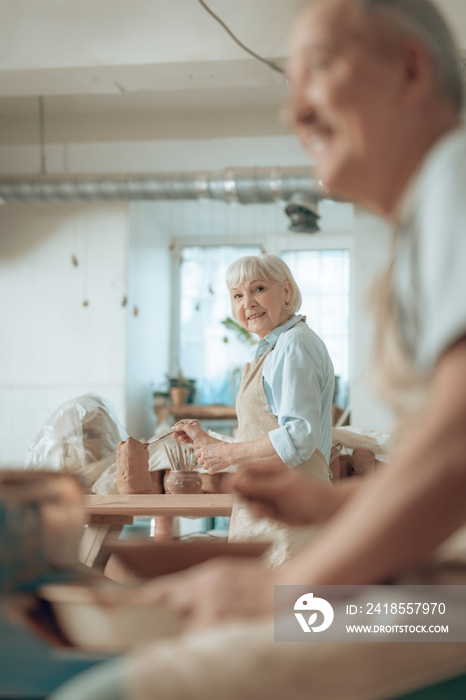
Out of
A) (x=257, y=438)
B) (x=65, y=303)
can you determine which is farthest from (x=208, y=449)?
(x=65, y=303)

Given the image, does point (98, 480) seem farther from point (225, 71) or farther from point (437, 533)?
point (437, 533)

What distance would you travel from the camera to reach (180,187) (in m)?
5.93

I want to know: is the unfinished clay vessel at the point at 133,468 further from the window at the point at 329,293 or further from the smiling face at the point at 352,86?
the window at the point at 329,293

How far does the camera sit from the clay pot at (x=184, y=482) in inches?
117

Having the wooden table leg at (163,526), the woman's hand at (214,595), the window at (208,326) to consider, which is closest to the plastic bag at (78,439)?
the wooden table leg at (163,526)

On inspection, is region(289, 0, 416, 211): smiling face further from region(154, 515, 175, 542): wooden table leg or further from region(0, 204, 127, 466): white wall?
region(0, 204, 127, 466): white wall

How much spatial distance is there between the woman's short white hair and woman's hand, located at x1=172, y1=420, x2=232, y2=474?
567mm

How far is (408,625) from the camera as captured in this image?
1.68 feet

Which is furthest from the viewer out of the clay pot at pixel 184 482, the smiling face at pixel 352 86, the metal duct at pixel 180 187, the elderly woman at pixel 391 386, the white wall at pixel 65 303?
the white wall at pixel 65 303

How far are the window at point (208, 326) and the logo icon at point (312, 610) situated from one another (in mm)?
8175

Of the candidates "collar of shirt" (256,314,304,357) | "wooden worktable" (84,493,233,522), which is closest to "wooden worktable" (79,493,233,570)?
"wooden worktable" (84,493,233,522)

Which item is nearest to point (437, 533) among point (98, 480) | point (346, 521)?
point (346, 521)

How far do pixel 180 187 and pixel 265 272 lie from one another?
355cm

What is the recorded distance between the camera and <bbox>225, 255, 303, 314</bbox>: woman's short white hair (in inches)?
102
